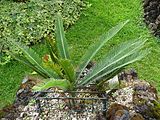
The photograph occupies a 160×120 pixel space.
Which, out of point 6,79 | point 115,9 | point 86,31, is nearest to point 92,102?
point 6,79

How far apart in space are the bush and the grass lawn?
211mm

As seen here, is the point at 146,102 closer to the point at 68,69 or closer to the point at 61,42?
the point at 68,69

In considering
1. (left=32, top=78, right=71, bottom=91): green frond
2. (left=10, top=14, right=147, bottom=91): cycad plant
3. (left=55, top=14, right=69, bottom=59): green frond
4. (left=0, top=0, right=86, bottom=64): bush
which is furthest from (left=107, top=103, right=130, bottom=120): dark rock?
(left=0, top=0, right=86, bottom=64): bush

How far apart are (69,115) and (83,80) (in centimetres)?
37

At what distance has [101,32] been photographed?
23.4ft

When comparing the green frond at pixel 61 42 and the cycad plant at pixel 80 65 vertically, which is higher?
the green frond at pixel 61 42

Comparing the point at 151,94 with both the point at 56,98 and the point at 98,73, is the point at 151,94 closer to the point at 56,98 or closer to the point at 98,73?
the point at 98,73

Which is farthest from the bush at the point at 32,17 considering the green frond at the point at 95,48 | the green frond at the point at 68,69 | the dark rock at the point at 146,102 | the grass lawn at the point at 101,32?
the dark rock at the point at 146,102

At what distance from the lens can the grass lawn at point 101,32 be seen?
20.3 ft

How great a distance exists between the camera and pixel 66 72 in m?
4.02

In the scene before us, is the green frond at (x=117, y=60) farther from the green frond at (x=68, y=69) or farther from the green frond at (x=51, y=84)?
the green frond at (x=51, y=84)

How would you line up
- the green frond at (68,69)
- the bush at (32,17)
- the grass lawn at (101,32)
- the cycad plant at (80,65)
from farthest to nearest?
1. the bush at (32,17)
2. the grass lawn at (101,32)
3. the cycad plant at (80,65)
4. the green frond at (68,69)

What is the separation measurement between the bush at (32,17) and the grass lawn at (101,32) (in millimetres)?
211

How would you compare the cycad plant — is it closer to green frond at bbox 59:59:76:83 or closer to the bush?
green frond at bbox 59:59:76:83
